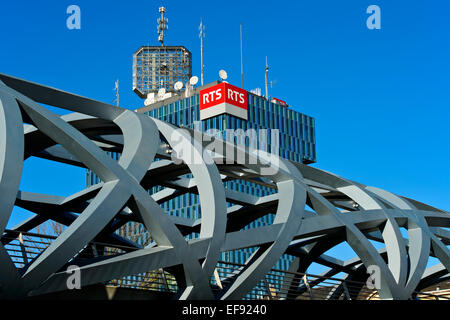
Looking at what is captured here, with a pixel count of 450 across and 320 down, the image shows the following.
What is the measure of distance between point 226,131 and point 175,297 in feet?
272

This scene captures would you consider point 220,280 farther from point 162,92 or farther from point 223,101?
point 162,92

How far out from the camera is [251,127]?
105312 millimetres

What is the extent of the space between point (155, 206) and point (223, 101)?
85127 millimetres

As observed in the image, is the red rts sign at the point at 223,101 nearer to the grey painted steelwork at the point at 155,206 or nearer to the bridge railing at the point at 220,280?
the bridge railing at the point at 220,280

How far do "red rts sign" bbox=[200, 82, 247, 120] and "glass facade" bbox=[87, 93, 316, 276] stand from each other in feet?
2.96

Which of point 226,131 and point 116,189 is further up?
point 226,131

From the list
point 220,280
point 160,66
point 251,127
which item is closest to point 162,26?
point 160,66

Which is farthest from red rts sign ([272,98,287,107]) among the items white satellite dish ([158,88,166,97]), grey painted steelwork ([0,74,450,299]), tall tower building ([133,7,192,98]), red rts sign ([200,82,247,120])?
grey painted steelwork ([0,74,450,299])

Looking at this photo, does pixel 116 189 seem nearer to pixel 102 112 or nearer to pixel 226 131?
pixel 102 112

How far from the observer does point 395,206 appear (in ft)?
84.1

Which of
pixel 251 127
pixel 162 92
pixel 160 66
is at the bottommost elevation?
pixel 251 127

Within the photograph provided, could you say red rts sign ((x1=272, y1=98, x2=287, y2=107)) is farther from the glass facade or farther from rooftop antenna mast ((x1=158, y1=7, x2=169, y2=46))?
rooftop antenna mast ((x1=158, y1=7, x2=169, y2=46))

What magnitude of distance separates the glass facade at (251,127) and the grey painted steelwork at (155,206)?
6958cm
